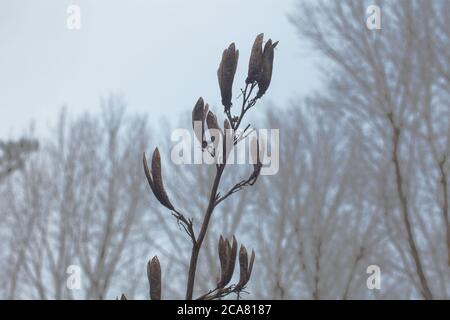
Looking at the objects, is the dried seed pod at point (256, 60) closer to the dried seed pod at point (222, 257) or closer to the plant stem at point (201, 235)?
the plant stem at point (201, 235)

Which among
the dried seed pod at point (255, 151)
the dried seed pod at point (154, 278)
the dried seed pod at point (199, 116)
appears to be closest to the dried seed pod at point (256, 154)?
the dried seed pod at point (255, 151)

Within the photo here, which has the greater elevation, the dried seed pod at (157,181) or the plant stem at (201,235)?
the dried seed pod at (157,181)

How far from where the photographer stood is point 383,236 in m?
8.15

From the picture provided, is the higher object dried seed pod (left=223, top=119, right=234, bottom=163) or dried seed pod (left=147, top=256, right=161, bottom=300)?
dried seed pod (left=223, top=119, right=234, bottom=163)

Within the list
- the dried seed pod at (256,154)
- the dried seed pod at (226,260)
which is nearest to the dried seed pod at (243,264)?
the dried seed pod at (226,260)

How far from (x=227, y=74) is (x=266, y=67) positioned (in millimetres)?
87

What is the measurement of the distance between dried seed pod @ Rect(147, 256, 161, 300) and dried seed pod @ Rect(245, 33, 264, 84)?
1.37 ft

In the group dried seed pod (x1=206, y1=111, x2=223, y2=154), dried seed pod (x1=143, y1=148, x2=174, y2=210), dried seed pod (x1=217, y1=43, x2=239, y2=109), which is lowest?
dried seed pod (x1=143, y1=148, x2=174, y2=210)

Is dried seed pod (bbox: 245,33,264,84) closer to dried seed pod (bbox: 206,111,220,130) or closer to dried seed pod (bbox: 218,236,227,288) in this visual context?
dried seed pod (bbox: 206,111,220,130)

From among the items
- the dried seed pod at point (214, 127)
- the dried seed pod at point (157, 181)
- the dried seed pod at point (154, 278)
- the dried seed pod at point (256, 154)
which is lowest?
the dried seed pod at point (154, 278)

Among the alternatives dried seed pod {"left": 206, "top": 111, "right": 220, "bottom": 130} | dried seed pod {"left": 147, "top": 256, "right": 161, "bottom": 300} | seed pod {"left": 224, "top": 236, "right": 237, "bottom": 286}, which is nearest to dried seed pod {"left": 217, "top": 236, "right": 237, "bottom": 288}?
seed pod {"left": 224, "top": 236, "right": 237, "bottom": 286}

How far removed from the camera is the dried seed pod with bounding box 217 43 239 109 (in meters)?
1.28

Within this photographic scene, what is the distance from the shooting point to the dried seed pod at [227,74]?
128cm
